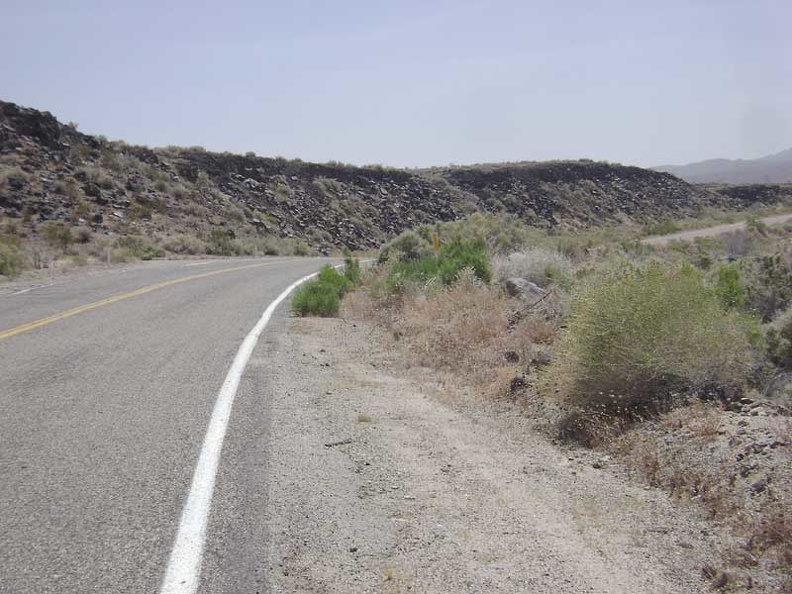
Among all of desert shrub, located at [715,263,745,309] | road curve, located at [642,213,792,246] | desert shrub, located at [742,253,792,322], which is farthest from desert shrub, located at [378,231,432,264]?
road curve, located at [642,213,792,246]

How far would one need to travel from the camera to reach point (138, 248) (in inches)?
1198

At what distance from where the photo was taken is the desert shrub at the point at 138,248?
29.3 m

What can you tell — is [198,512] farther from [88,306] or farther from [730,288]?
[88,306]

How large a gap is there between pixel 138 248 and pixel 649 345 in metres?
26.8

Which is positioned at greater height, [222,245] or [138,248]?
[138,248]

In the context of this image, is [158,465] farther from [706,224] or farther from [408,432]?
[706,224]

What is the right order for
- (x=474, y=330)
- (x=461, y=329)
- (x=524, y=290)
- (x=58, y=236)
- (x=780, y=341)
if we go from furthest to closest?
(x=58, y=236), (x=524, y=290), (x=461, y=329), (x=474, y=330), (x=780, y=341)

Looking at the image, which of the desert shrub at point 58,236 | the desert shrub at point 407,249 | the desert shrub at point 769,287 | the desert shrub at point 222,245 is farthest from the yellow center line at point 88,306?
the desert shrub at point 222,245

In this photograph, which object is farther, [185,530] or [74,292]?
[74,292]

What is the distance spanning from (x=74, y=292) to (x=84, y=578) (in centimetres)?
1383

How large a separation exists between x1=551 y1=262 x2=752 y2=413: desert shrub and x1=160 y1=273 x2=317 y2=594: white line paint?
339 centimetres

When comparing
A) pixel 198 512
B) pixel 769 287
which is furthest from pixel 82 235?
pixel 198 512

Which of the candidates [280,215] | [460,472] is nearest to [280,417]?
[460,472]

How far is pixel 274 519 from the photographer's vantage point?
4766 mm
